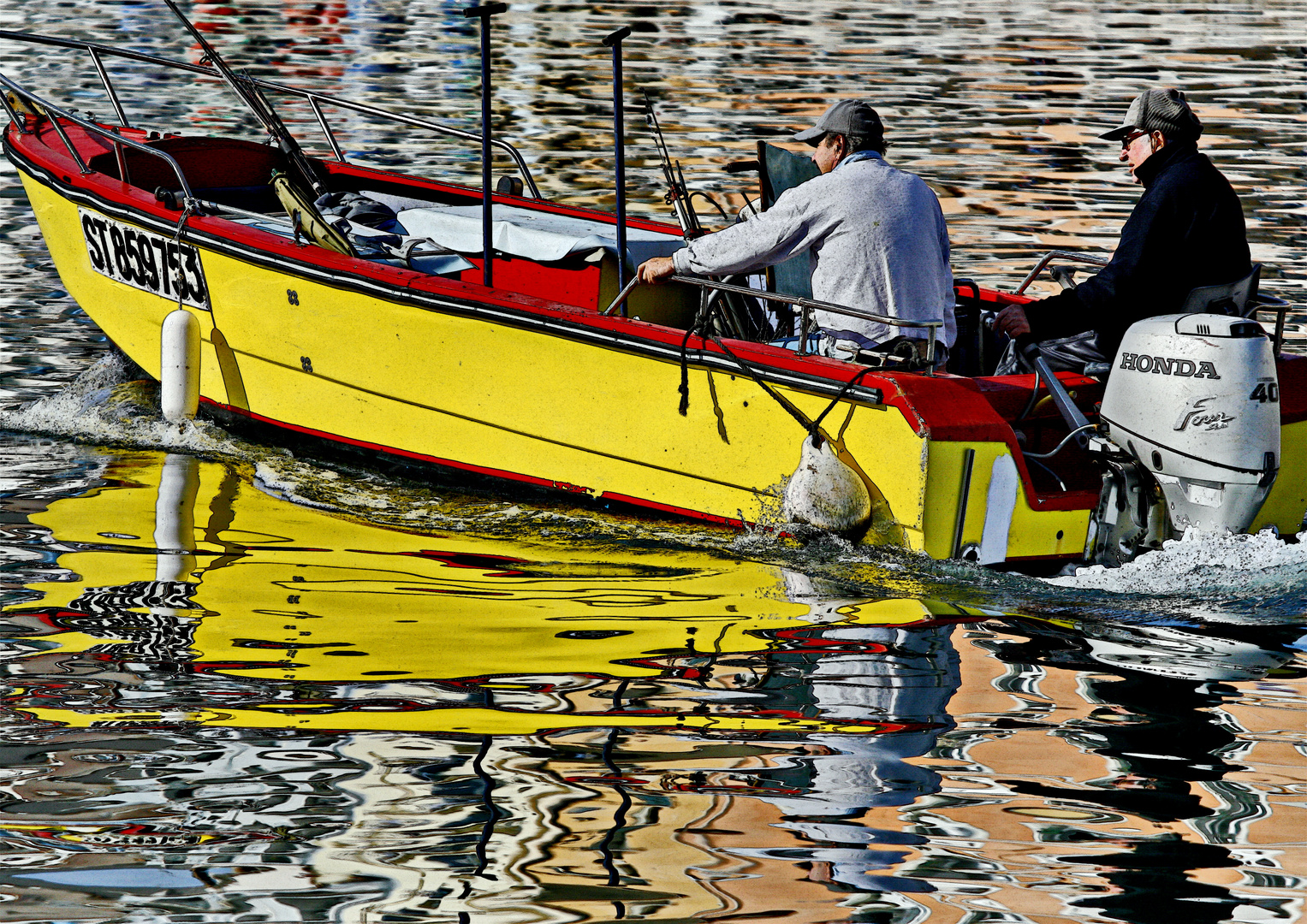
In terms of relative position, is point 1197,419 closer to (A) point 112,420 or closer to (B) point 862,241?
(B) point 862,241

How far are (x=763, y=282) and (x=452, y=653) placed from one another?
260cm

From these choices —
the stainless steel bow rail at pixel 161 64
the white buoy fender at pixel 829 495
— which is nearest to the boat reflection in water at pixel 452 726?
the white buoy fender at pixel 829 495

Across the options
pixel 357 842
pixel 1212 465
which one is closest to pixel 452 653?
pixel 357 842

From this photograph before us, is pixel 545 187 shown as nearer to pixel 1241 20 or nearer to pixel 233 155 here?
pixel 233 155

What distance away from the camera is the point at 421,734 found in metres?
4.00

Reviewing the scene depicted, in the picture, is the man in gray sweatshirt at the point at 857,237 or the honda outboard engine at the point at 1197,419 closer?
the honda outboard engine at the point at 1197,419

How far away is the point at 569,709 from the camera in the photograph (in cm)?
419

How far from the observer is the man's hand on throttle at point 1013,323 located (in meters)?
5.47

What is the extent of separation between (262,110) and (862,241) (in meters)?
3.34

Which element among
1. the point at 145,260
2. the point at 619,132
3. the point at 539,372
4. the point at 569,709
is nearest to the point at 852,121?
the point at 619,132

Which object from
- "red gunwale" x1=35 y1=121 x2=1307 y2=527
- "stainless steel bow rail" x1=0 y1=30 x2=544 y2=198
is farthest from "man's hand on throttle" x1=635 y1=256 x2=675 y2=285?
"stainless steel bow rail" x1=0 y1=30 x2=544 y2=198

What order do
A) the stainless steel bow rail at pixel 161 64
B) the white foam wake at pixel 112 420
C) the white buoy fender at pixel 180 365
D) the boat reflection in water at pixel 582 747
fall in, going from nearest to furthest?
the boat reflection in water at pixel 582 747 < the white buoy fender at pixel 180 365 < the white foam wake at pixel 112 420 < the stainless steel bow rail at pixel 161 64

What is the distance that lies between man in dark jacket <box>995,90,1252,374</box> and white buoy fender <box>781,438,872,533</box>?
975mm

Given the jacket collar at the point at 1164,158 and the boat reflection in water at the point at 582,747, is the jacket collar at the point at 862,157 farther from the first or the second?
Answer: the boat reflection in water at the point at 582,747
